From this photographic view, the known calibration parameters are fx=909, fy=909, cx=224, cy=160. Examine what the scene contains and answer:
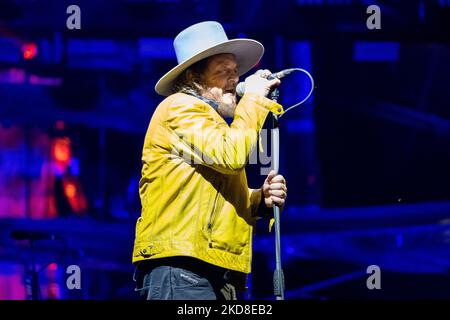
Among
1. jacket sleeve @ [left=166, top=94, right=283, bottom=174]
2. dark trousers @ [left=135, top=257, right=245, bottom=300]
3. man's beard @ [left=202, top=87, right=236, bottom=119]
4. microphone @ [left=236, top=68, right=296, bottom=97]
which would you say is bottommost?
dark trousers @ [left=135, top=257, right=245, bottom=300]

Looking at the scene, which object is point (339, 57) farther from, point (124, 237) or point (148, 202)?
point (148, 202)

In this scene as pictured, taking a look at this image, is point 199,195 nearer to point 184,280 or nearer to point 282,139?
point 184,280

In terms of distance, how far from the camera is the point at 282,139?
4.50 m

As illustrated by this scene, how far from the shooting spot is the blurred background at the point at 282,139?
14.5 ft

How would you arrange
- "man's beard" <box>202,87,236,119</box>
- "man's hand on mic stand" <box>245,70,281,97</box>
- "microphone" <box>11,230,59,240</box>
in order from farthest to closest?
1. "microphone" <box>11,230,59,240</box>
2. "man's beard" <box>202,87,236,119</box>
3. "man's hand on mic stand" <box>245,70,281,97</box>

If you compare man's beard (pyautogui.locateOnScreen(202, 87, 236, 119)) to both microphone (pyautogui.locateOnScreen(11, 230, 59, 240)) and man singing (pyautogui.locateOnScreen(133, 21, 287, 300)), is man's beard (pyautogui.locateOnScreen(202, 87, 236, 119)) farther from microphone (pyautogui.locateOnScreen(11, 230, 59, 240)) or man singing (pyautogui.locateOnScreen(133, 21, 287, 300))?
microphone (pyautogui.locateOnScreen(11, 230, 59, 240))

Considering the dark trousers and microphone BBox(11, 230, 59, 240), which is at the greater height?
microphone BBox(11, 230, 59, 240)

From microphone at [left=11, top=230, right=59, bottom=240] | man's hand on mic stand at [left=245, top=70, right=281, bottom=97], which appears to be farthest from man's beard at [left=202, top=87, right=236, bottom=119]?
microphone at [left=11, top=230, right=59, bottom=240]

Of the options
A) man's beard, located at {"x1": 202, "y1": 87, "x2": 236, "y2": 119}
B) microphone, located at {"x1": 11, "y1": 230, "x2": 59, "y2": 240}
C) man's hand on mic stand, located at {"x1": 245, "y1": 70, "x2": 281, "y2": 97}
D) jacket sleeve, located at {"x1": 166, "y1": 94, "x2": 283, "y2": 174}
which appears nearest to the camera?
jacket sleeve, located at {"x1": 166, "y1": 94, "x2": 283, "y2": 174}

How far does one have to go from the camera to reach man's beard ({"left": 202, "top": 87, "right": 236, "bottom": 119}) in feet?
10.1

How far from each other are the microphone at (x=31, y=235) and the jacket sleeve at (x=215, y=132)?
1.67 metres

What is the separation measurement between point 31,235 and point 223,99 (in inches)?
67.5

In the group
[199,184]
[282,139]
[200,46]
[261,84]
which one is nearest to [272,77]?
[261,84]
